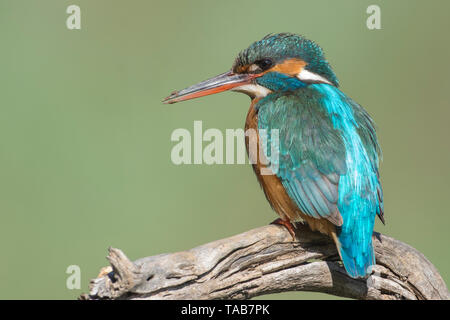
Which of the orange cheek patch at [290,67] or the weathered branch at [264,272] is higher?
the orange cheek patch at [290,67]

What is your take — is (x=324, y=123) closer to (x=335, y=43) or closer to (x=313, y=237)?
(x=313, y=237)

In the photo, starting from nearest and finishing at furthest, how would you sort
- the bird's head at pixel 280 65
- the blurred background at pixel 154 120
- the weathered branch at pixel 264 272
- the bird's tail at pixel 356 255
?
the weathered branch at pixel 264 272, the bird's tail at pixel 356 255, the bird's head at pixel 280 65, the blurred background at pixel 154 120

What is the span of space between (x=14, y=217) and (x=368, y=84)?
3381 millimetres

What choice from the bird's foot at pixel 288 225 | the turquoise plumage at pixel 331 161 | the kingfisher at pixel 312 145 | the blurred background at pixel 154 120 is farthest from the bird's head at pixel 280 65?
the blurred background at pixel 154 120

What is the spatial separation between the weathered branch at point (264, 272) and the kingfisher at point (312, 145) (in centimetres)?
14

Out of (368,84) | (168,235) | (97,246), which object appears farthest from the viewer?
(368,84)

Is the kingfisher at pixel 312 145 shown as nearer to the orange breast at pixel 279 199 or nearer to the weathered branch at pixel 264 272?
the orange breast at pixel 279 199

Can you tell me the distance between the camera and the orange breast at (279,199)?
11.8 ft

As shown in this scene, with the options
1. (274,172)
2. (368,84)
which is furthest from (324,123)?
(368,84)

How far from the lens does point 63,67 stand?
646 cm

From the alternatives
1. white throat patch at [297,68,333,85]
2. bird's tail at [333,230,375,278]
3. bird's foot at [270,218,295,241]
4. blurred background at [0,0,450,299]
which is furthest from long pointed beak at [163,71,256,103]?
blurred background at [0,0,450,299]

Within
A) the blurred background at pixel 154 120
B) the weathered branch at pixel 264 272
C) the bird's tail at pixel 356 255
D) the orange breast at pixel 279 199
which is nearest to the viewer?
the weathered branch at pixel 264 272

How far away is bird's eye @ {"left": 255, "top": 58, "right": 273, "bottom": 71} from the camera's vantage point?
391cm

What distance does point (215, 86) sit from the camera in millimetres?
4035
